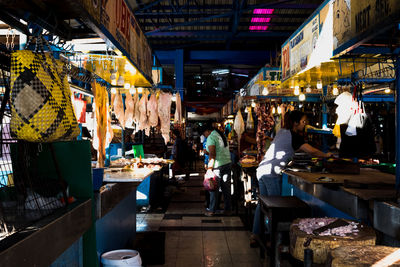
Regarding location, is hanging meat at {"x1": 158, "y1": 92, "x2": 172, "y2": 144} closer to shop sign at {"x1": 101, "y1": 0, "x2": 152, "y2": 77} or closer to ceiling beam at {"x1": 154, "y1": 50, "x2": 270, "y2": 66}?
shop sign at {"x1": 101, "y1": 0, "x2": 152, "y2": 77}

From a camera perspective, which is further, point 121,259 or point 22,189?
point 121,259

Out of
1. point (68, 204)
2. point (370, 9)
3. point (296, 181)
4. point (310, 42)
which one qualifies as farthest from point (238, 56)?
point (68, 204)

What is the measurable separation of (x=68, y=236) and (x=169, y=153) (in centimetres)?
1226

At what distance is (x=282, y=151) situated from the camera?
5680 millimetres

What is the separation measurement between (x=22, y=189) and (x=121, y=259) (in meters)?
1.55

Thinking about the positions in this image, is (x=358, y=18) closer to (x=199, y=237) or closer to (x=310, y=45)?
(x=310, y=45)

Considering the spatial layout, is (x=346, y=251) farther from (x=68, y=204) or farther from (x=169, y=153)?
(x=169, y=153)

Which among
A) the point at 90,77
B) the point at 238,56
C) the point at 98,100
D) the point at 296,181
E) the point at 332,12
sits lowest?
the point at 296,181

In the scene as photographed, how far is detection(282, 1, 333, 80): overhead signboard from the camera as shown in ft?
15.9

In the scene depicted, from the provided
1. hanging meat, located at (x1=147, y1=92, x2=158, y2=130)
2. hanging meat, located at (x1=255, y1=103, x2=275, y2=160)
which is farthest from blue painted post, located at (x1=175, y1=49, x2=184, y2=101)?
hanging meat, located at (x1=147, y1=92, x2=158, y2=130)

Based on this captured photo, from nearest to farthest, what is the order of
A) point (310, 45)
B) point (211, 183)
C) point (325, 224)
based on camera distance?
point (325, 224), point (310, 45), point (211, 183)

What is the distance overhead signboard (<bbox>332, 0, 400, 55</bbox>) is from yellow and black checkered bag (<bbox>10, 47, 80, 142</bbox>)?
8.54ft

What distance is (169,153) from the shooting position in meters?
14.6

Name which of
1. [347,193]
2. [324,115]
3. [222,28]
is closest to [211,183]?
[324,115]
